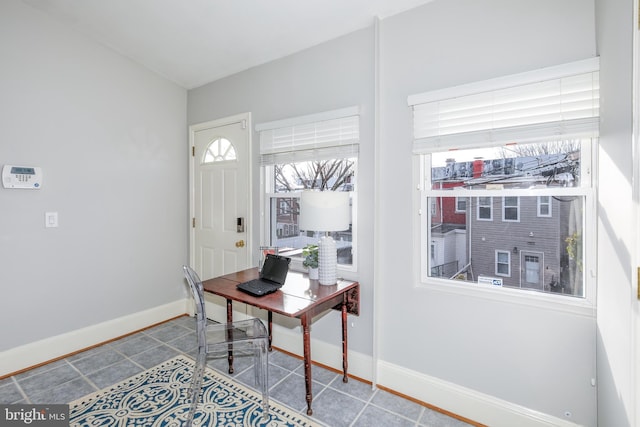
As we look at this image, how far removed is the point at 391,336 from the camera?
7.20ft

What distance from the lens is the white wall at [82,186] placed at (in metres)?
2.43

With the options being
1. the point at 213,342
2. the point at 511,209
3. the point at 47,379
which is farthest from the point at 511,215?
the point at 47,379

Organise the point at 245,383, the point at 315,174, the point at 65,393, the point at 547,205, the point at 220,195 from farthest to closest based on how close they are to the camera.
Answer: the point at 220,195, the point at 315,174, the point at 245,383, the point at 65,393, the point at 547,205

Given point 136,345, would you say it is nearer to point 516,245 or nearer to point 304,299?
point 304,299

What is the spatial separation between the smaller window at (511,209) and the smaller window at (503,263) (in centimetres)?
20

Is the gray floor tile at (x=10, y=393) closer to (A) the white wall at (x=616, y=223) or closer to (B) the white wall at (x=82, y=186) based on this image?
(B) the white wall at (x=82, y=186)

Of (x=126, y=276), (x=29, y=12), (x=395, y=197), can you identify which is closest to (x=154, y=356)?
(x=126, y=276)

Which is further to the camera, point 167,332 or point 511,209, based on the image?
point 167,332

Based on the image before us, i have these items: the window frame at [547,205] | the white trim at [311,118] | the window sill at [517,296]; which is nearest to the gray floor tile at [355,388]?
the window sill at [517,296]

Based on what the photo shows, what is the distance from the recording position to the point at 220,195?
10.7 ft

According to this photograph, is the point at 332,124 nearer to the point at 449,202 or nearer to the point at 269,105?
the point at 269,105

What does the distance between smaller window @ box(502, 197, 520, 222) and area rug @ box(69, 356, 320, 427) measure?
1.69m

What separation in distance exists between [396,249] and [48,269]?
2.87 m

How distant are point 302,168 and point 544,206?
5.75ft
